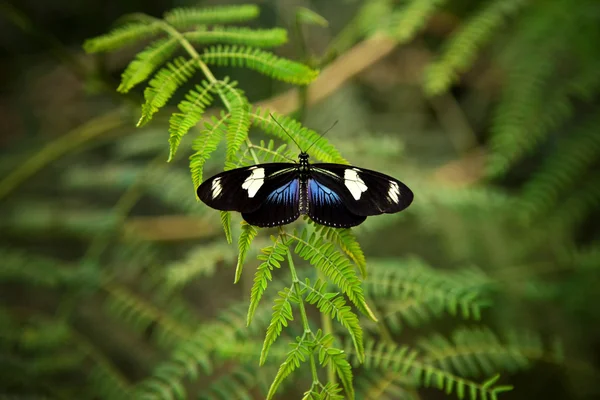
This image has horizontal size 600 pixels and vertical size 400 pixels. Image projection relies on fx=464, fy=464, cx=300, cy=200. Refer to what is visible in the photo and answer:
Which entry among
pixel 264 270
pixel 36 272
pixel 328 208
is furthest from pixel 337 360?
pixel 36 272

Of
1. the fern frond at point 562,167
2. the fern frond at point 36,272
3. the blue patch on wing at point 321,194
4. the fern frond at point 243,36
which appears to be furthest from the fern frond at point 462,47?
the fern frond at point 36,272

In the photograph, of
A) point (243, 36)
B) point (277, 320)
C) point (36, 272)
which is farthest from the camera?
point (36, 272)

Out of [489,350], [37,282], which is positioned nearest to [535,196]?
[489,350]

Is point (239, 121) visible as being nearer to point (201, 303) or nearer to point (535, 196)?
point (535, 196)

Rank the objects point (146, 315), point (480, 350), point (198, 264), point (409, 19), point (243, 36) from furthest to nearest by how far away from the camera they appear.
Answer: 1. point (409, 19)
2. point (146, 315)
3. point (198, 264)
4. point (480, 350)
5. point (243, 36)

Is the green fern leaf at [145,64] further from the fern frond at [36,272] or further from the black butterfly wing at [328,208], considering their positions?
the fern frond at [36,272]

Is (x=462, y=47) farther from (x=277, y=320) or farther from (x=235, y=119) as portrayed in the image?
(x=277, y=320)
